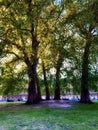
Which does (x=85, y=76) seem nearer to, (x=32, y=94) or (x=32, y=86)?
(x=32, y=86)

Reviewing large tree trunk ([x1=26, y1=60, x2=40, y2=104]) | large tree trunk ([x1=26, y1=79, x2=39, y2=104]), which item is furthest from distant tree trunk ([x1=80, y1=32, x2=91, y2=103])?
large tree trunk ([x1=26, y1=79, x2=39, y2=104])

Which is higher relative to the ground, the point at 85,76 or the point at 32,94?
the point at 85,76

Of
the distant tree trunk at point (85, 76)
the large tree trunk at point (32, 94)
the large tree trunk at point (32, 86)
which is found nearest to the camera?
the distant tree trunk at point (85, 76)

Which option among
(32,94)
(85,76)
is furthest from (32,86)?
→ (85,76)

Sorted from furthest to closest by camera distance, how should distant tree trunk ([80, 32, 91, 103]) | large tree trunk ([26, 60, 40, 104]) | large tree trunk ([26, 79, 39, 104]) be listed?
large tree trunk ([26, 79, 39, 104]), large tree trunk ([26, 60, 40, 104]), distant tree trunk ([80, 32, 91, 103])

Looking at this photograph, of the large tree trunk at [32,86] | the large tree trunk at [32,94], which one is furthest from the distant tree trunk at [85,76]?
the large tree trunk at [32,94]

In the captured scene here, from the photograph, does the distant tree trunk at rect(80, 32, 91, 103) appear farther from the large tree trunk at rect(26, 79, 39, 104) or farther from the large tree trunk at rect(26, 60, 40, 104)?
the large tree trunk at rect(26, 79, 39, 104)

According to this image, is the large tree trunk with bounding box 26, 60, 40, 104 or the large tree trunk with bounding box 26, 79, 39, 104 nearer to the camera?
the large tree trunk with bounding box 26, 60, 40, 104

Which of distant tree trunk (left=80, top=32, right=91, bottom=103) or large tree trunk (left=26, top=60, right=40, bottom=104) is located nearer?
distant tree trunk (left=80, top=32, right=91, bottom=103)

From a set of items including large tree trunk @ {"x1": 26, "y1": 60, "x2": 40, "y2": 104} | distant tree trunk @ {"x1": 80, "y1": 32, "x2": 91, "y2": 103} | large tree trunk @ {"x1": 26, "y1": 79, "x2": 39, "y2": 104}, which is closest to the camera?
distant tree trunk @ {"x1": 80, "y1": 32, "x2": 91, "y2": 103}

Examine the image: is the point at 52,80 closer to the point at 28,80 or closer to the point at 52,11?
the point at 28,80

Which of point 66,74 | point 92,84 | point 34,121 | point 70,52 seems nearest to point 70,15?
point 70,52

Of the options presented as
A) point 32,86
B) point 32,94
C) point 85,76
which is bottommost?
point 32,94

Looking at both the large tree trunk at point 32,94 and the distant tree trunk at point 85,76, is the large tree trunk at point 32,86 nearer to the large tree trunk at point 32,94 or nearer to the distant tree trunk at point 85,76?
the large tree trunk at point 32,94
